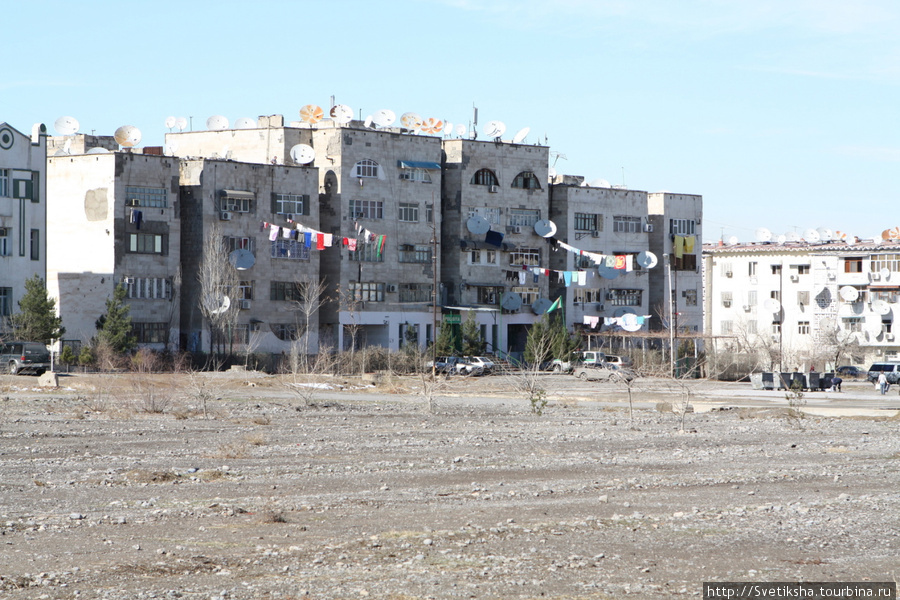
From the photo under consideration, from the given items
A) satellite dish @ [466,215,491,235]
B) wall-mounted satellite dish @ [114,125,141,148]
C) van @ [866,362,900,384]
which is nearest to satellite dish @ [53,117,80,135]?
wall-mounted satellite dish @ [114,125,141,148]

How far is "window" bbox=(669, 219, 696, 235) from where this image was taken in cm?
9150

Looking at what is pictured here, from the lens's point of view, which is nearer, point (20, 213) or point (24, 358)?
point (24, 358)

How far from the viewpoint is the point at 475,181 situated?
82125 mm

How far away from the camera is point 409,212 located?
257 ft

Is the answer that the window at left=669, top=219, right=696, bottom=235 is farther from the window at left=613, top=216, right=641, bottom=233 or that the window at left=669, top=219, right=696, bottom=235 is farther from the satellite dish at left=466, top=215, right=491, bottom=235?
the satellite dish at left=466, top=215, right=491, bottom=235

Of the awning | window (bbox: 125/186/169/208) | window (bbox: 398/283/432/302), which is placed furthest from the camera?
the awning

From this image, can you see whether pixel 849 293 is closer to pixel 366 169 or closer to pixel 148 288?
pixel 366 169

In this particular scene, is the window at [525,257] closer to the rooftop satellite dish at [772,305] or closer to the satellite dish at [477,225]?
the satellite dish at [477,225]

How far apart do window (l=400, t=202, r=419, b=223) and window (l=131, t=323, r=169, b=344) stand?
57.5 ft

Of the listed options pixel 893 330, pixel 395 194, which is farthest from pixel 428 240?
pixel 893 330

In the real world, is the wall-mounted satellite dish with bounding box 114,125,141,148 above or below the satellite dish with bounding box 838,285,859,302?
above

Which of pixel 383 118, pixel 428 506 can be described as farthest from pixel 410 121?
pixel 428 506

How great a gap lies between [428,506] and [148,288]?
51.6 metres

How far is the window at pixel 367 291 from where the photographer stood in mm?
75875
